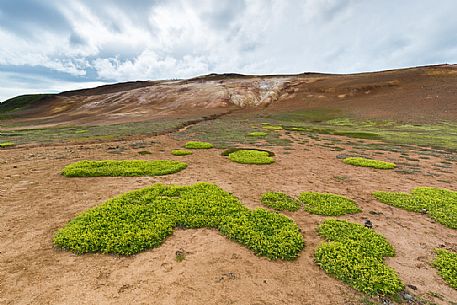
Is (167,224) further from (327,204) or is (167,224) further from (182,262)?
(327,204)

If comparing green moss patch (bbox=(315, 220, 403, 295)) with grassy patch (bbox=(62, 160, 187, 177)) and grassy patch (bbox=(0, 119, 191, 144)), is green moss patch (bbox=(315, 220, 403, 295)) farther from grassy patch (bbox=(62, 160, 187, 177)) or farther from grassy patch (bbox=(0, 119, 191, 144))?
grassy patch (bbox=(0, 119, 191, 144))

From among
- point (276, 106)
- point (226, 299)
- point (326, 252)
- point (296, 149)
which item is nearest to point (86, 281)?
point (226, 299)

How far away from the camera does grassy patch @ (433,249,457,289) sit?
5.56 meters

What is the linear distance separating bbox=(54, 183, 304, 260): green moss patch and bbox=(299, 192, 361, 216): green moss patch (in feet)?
5.53

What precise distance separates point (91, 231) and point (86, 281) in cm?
183

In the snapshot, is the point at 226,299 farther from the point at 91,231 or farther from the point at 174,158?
the point at 174,158

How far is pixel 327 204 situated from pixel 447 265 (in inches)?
150

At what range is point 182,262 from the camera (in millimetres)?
6055

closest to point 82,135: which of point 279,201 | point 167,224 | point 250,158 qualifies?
point 250,158

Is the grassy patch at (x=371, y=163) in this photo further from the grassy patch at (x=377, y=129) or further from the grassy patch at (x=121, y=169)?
the grassy patch at (x=377, y=129)

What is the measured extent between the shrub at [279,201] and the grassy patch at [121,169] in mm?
5926

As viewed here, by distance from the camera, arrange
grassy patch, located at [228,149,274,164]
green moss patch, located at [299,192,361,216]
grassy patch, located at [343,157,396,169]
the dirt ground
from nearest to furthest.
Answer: the dirt ground < green moss patch, located at [299,192,361,216] < grassy patch, located at [343,157,396,169] < grassy patch, located at [228,149,274,164]

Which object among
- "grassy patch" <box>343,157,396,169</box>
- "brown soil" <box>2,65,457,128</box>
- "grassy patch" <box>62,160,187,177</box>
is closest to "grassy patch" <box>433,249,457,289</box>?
"grassy patch" <box>343,157,396,169</box>

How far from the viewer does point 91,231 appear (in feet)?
22.6
